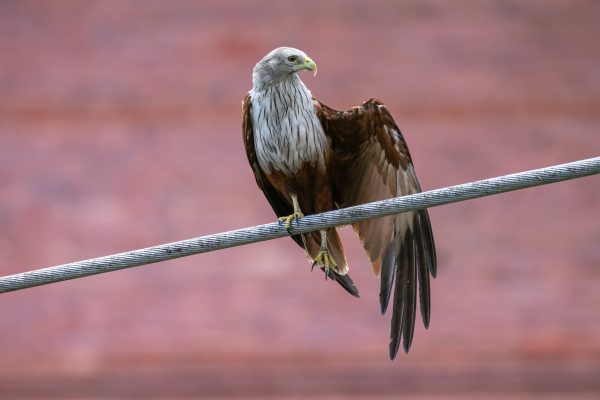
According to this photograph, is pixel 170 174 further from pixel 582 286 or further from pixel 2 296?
pixel 582 286

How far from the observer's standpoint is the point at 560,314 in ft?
43.2

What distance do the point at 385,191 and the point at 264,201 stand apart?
6396mm

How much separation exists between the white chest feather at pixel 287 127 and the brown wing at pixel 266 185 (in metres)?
0.09

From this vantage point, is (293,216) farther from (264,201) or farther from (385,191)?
(264,201)

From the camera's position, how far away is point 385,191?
6.62 m

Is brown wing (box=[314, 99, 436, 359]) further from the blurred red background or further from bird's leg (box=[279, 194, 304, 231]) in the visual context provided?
the blurred red background

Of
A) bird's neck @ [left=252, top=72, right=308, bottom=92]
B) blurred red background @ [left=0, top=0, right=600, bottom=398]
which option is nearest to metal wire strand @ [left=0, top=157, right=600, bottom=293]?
bird's neck @ [left=252, top=72, right=308, bottom=92]

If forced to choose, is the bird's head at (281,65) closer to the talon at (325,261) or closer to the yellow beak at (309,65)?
the yellow beak at (309,65)

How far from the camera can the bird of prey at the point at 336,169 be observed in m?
6.34

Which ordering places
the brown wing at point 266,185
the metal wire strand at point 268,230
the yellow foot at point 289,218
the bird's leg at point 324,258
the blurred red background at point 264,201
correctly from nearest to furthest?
1. the metal wire strand at point 268,230
2. the yellow foot at point 289,218
3. the brown wing at point 266,185
4. the bird's leg at point 324,258
5. the blurred red background at point 264,201

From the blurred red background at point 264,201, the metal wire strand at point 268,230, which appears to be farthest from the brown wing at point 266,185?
the blurred red background at point 264,201

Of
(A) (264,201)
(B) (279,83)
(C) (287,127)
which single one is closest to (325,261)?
(C) (287,127)

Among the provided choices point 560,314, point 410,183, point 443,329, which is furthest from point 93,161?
point 410,183

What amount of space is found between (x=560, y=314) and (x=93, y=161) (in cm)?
552
